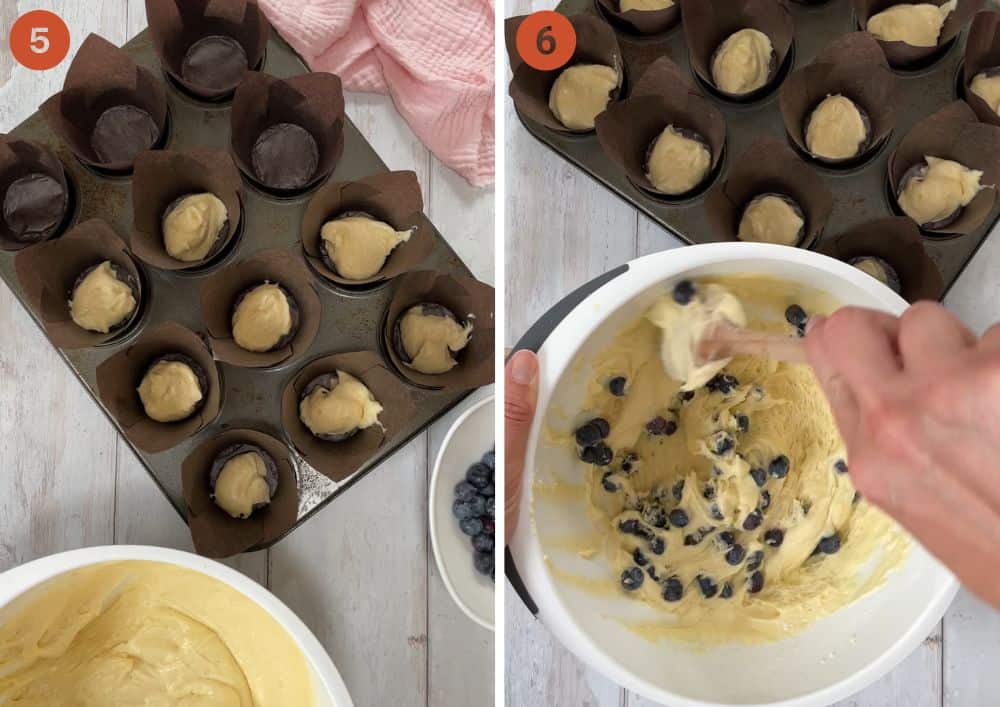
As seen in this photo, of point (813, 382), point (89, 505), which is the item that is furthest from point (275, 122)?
point (813, 382)

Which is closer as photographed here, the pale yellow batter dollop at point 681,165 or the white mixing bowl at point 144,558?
the white mixing bowl at point 144,558

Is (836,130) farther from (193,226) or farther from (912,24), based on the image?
(193,226)

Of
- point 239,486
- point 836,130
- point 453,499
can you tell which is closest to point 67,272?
point 239,486

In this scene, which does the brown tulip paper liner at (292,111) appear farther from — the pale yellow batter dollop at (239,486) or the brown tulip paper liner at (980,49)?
the brown tulip paper liner at (980,49)

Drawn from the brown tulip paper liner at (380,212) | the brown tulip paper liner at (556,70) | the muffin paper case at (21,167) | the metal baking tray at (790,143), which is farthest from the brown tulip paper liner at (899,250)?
the muffin paper case at (21,167)

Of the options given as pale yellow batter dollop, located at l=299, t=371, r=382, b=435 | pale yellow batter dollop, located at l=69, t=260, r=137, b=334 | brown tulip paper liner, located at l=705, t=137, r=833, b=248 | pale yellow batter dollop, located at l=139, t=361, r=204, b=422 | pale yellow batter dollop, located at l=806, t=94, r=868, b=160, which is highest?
pale yellow batter dollop, located at l=806, t=94, r=868, b=160

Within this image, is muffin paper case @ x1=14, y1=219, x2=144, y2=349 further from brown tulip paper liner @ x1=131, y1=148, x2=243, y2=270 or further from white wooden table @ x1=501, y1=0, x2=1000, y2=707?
white wooden table @ x1=501, y1=0, x2=1000, y2=707

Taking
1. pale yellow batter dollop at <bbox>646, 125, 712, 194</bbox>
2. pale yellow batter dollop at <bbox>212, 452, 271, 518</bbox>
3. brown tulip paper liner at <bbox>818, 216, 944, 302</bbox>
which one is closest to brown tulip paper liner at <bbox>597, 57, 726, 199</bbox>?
pale yellow batter dollop at <bbox>646, 125, 712, 194</bbox>
